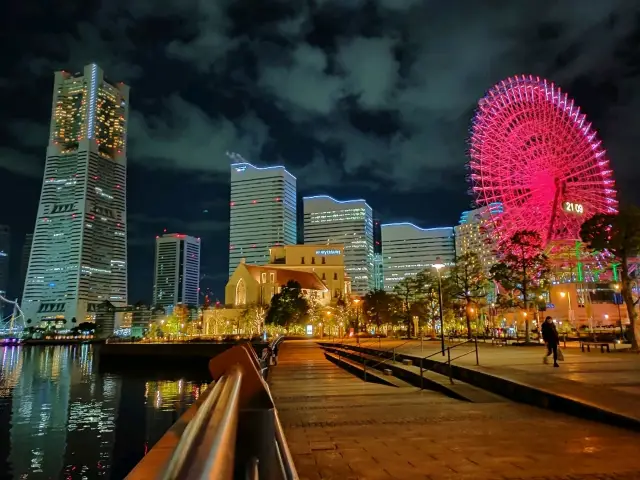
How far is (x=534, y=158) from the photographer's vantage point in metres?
50.4

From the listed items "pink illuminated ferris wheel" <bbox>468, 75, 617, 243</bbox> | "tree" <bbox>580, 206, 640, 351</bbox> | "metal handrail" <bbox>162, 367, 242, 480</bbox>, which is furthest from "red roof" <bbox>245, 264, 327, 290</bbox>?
"metal handrail" <bbox>162, 367, 242, 480</bbox>

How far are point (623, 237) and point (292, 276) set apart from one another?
3442 inches

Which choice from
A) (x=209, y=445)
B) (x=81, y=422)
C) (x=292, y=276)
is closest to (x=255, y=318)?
(x=292, y=276)

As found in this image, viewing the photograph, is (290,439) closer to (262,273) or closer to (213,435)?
(213,435)

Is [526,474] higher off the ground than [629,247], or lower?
lower

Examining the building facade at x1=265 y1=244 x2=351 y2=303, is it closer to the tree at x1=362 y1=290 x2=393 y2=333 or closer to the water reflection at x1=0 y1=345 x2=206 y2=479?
the tree at x1=362 y1=290 x2=393 y2=333

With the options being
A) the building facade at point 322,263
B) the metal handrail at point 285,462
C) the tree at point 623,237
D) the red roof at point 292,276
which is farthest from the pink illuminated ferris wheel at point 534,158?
the building facade at point 322,263

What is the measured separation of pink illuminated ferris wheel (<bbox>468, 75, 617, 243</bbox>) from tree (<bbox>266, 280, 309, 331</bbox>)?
146 ft

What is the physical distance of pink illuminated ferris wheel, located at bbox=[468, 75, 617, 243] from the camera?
162 feet

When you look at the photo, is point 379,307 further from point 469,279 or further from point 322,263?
point 322,263

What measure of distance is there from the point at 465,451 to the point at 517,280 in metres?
38.0

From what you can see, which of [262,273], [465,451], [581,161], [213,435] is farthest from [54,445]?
[262,273]

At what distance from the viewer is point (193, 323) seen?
391ft

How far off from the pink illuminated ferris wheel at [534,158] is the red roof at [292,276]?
215 feet
